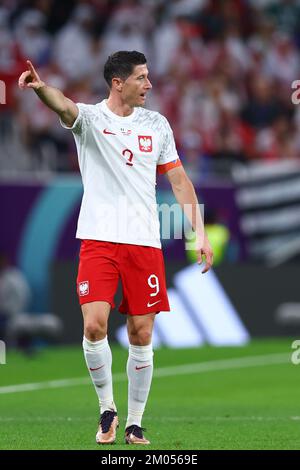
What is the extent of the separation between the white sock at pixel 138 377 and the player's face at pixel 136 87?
1585 mm

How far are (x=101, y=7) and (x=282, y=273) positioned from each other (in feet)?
18.7

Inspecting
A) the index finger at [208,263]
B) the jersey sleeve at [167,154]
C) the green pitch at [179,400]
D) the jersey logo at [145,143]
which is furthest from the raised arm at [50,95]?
the green pitch at [179,400]

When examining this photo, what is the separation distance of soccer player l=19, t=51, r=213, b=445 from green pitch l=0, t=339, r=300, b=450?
438mm

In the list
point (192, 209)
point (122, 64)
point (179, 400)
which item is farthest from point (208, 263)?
point (179, 400)

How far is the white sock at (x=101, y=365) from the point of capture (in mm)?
8430

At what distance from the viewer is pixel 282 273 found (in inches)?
771

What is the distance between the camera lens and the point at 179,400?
41.4ft

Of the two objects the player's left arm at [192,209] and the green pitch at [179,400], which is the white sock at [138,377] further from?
the player's left arm at [192,209]

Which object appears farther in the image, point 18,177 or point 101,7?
point 101,7

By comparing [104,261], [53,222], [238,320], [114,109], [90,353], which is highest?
[114,109]
